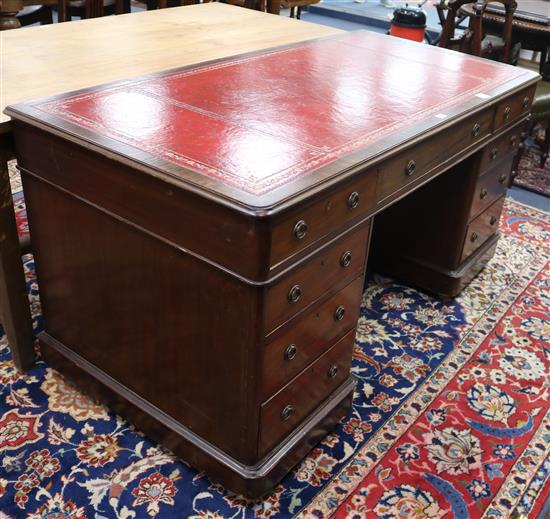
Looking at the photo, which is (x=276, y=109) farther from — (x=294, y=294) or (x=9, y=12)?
(x=9, y=12)

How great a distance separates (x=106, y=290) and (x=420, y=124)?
38.2 inches

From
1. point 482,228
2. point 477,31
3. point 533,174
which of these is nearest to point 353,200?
point 482,228

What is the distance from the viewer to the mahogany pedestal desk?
139 centimetres

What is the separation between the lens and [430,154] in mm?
1889

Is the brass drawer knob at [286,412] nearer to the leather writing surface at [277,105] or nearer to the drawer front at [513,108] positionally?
the leather writing surface at [277,105]

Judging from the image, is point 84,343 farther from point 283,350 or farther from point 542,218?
point 542,218

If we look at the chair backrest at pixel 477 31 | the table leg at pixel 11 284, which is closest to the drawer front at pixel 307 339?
the table leg at pixel 11 284

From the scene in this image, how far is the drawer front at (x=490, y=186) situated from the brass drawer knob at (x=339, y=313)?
3.22 feet

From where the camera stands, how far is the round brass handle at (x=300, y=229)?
1.37m

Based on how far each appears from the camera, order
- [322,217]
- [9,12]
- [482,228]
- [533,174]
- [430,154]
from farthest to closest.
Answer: [533,174]
[9,12]
[482,228]
[430,154]
[322,217]

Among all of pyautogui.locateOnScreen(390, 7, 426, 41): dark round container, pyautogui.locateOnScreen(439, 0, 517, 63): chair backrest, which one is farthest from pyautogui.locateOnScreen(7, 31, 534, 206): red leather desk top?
pyautogui.locateOnScreen(390, 7, 426, 41): dark round container

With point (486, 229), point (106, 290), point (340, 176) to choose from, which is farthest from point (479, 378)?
point (106, 290)

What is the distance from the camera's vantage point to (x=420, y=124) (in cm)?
178

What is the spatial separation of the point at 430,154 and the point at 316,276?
60cm
